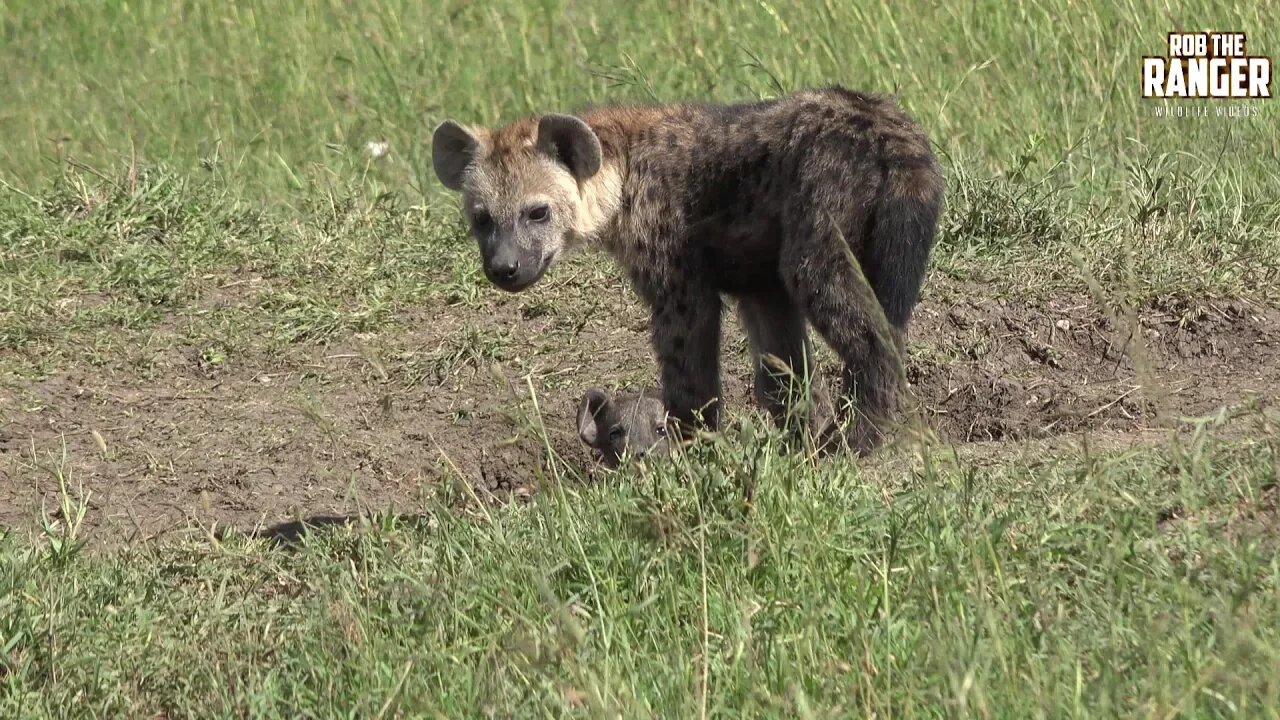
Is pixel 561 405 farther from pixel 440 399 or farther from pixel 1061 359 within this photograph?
pixel 1061 359

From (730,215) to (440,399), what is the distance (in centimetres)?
132

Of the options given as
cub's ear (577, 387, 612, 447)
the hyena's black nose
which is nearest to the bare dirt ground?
cub's ear (577, 387, 612, 447)

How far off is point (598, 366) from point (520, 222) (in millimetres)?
901

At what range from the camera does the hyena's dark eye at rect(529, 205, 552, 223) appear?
5211 millimetres

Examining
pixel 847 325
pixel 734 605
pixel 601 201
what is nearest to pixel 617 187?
pixel 601 201

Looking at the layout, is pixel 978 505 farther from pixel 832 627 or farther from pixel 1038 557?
pixel 832 627

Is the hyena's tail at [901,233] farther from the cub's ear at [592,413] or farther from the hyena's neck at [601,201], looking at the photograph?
the cub's ear at [592,413]

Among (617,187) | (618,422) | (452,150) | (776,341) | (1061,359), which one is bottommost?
(1061,359)

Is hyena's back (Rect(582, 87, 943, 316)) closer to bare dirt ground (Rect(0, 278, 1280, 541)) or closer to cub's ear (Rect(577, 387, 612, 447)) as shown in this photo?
cub's ear (Rect(577, 387, 612, 447))

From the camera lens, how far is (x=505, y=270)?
5.03 m

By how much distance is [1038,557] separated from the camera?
3299 millimetres

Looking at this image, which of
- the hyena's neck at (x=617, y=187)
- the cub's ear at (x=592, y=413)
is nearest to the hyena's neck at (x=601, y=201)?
the hyena's neck at (x=617, y=187)

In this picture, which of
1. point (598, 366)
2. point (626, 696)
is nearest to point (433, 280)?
point (598, 366)

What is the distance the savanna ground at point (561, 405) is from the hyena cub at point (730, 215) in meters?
0.46
